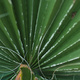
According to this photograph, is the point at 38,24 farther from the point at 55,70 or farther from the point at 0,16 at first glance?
the point at 55,70

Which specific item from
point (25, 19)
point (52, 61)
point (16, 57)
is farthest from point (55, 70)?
point (25, 19)

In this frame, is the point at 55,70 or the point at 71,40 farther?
the point at 55,70

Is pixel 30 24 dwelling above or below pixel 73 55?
above

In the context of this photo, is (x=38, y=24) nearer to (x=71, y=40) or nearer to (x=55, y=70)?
(x=71, y=40)

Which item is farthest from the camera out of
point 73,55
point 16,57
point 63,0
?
point 16,57

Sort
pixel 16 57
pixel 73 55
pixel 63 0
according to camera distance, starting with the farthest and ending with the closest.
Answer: pixel 16 57, pixel 73 55, pixel 63 0

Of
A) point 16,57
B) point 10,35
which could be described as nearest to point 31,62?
point 16,57

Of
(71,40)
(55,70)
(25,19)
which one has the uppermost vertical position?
(25,19)
